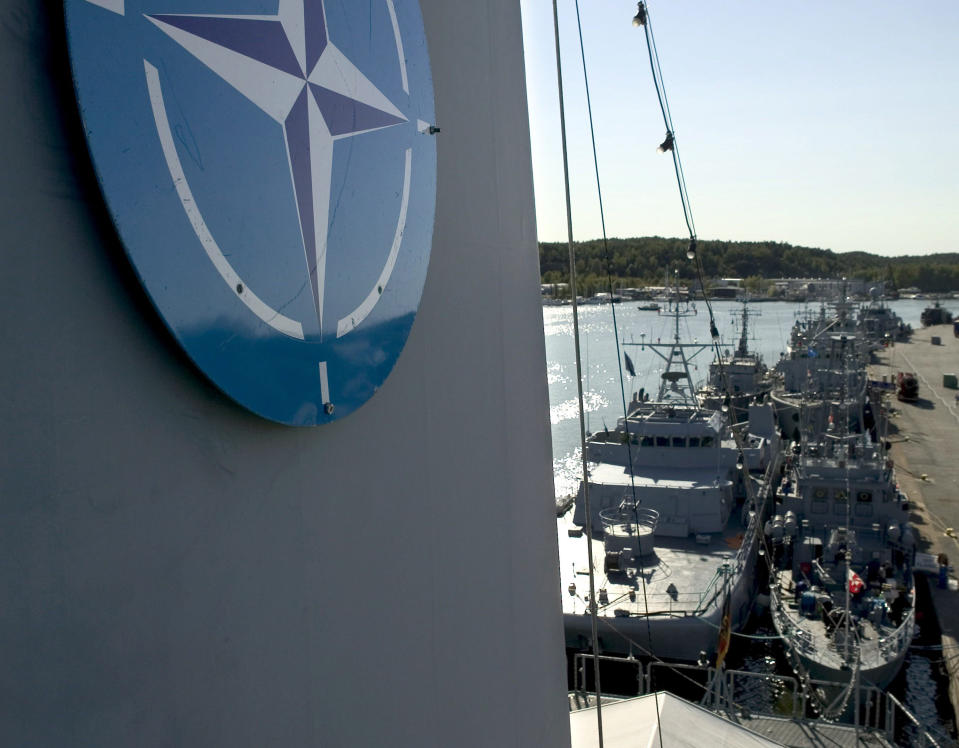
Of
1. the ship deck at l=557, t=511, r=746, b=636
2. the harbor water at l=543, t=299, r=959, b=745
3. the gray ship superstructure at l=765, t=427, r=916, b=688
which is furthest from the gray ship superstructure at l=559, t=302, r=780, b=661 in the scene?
the gray ship superstructure at l=765, t=427, r=916, b=688

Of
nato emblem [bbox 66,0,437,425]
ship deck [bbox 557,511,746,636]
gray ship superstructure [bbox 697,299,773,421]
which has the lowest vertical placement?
ship deck [bbox 557,511,746,636]

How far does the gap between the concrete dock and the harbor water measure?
2.28 feet

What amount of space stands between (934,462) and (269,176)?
114 ft

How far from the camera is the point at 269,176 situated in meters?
0.97

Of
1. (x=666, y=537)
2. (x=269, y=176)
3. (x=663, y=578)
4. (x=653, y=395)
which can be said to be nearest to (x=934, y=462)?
(x=666, y=537)

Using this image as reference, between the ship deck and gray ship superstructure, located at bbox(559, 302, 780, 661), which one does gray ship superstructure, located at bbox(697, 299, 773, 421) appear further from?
the ship deck

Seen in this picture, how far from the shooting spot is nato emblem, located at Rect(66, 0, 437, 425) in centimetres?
78

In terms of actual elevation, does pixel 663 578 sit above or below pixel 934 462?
above

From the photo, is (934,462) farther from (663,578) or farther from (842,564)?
(663,578)

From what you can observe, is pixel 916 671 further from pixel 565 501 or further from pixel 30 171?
pixel 30 171

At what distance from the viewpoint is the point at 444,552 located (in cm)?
154

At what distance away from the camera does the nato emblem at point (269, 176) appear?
78 cm

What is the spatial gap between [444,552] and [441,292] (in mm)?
502

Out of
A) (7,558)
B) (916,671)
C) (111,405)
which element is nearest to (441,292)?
(111,405)
